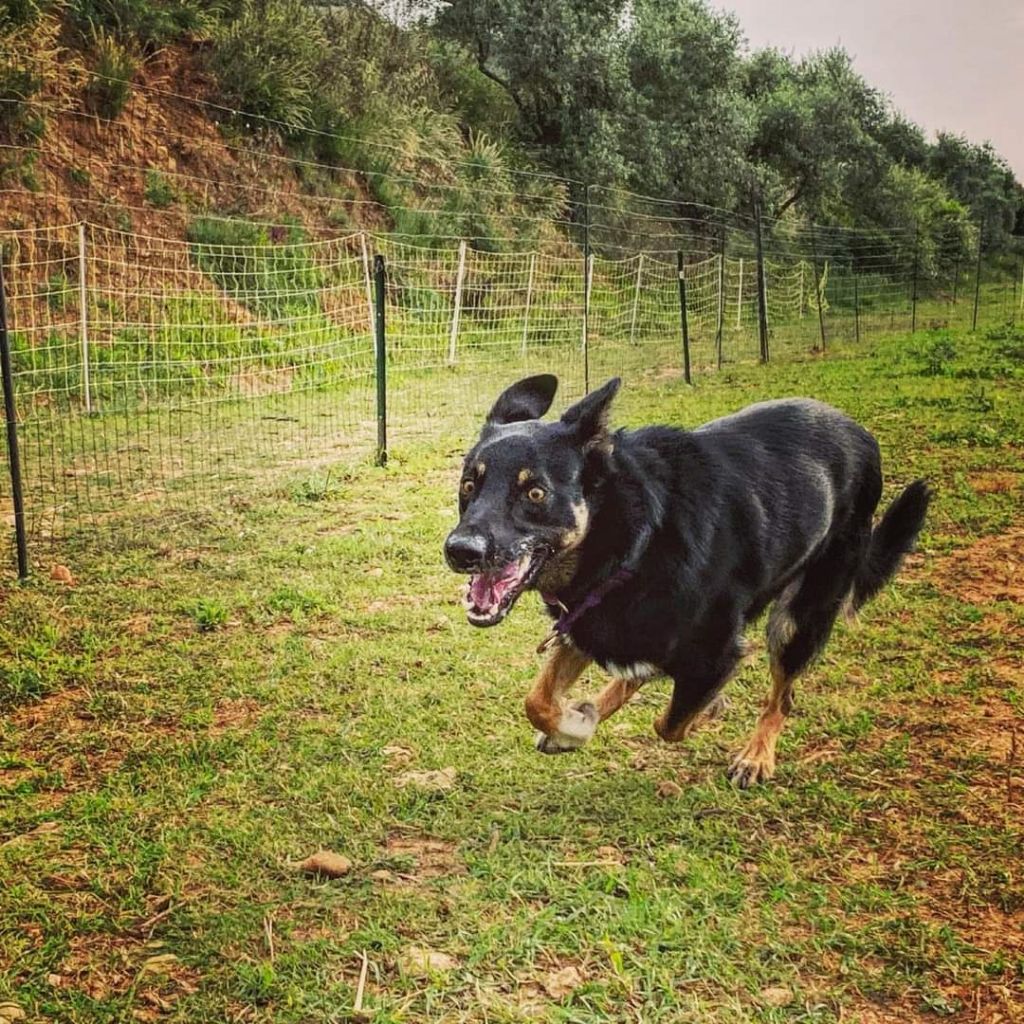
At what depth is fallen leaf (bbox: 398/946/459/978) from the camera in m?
2.24

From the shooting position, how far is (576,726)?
2.96 m

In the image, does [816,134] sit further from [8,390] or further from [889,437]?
[8,390]

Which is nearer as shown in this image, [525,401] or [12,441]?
[525,401]

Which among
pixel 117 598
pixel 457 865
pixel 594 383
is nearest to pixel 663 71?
pixel 594 383

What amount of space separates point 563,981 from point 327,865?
31.0 inches

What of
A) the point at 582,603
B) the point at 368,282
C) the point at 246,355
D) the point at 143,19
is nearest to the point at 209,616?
the point at 582,603

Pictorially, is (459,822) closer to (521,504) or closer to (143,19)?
(521,504)

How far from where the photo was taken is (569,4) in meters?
22.2

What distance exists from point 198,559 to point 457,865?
3.36 meters

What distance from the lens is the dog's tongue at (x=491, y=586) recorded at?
2477mm

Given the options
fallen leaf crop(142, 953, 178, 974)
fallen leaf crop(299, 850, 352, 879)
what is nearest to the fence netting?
fallen leaf crop(299, 850, 352, 879)

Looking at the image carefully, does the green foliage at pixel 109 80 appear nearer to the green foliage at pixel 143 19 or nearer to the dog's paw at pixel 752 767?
the green foliage at pixel 143 19

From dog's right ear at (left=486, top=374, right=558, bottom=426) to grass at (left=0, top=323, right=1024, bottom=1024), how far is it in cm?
123

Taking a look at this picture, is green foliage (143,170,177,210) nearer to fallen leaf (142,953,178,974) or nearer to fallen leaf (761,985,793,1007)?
fallen leaf (142,953,178,974)
